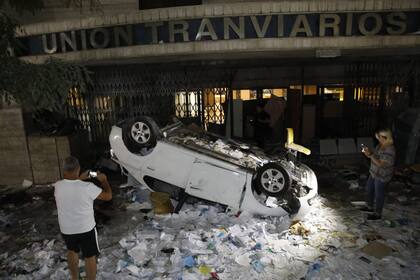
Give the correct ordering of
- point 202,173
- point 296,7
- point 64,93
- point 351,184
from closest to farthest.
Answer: point 64,93 → point 202,173 → point 296,7 → point 351,184

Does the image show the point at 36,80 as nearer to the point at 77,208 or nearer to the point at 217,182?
the point at 77,208

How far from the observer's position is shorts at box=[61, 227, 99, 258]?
404 centimetres

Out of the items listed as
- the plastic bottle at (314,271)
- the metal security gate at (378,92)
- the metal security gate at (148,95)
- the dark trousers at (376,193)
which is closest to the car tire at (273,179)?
the plastic bottle at (314,271)

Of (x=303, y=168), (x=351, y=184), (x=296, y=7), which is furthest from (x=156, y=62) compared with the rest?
(x=351, y=184)

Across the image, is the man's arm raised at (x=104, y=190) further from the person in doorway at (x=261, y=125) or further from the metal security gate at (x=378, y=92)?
the metal security gate at (x=378, y=92)

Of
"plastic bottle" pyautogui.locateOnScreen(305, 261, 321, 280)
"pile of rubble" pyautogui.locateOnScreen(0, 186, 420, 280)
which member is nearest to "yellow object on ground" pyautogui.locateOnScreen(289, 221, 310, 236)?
→ "pile of rubble" pyautogui.locateOnScreen(0, 186, 420, 280)

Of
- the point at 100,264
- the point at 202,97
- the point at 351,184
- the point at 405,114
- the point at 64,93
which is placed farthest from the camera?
the point at 202,97

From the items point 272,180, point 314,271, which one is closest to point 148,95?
point 272,180

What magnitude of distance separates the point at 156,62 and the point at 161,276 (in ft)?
20.7

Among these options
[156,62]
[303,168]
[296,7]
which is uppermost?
[296,7]

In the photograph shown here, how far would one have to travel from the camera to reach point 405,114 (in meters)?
9.03

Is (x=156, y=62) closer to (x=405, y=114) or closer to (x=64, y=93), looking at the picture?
(x=64, y=93)

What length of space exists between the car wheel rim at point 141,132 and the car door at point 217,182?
1.00 meters

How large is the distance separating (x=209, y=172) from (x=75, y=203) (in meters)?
2.38
